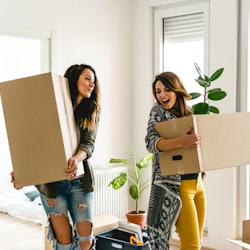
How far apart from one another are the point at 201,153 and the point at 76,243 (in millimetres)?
824

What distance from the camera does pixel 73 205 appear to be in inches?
95.8

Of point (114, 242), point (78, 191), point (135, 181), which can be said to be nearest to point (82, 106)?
point (78, 191)

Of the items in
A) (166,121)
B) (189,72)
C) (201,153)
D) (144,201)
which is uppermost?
(189,72)

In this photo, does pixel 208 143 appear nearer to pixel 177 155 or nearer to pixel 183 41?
Answer: pixel 177 155

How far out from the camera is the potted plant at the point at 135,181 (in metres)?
4.00

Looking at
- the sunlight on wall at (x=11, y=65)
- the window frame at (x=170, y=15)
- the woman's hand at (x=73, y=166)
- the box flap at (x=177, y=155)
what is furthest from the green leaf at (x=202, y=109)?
the sunlight on wall at (x=11, y=65)

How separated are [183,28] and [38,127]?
231 centimetres

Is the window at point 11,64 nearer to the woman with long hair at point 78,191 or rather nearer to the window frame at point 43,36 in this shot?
the window frame at point 43,36

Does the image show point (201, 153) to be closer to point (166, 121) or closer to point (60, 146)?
point (166, 121)

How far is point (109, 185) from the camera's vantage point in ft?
13.3

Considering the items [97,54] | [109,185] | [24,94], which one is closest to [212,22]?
[97,54]

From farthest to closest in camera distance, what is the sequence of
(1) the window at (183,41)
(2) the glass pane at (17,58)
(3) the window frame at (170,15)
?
(2) the glass pane at (17,58) → (1) the window at (183,41) → (3) the window frame at (170,15)

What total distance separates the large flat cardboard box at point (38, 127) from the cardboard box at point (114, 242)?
120 cm

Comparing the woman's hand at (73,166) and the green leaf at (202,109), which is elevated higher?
the green leaf at (202,109)
